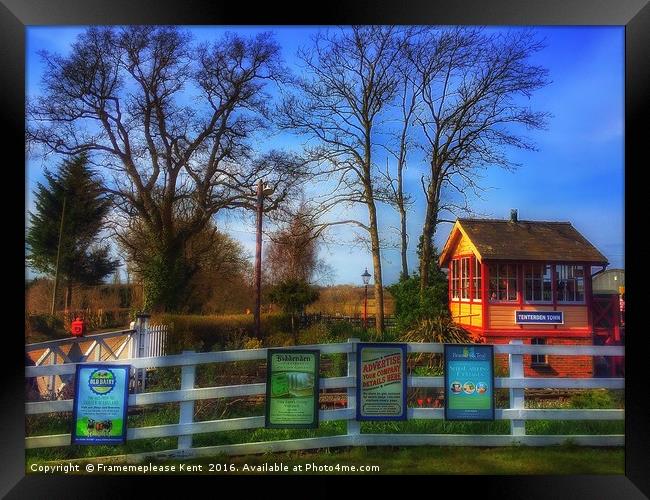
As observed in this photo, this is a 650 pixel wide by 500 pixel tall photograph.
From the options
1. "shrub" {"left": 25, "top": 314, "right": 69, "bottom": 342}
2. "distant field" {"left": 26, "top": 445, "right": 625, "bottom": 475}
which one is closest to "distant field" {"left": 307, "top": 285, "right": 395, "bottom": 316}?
"distant field" {"left": 26, "top": 445, "right": 625, "bottom": 475}

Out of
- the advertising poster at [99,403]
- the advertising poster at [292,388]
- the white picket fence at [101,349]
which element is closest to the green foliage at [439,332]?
the advertising poster at [292,388]

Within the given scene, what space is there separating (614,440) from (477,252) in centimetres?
210

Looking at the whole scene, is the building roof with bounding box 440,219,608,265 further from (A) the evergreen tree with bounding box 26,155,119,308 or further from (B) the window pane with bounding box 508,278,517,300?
(A) the evergreen tree with bounding box 26,155,119,308

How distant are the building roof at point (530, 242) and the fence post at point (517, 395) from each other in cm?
92

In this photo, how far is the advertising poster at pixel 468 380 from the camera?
424 centimetres

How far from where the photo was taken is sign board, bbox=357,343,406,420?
4238 mm

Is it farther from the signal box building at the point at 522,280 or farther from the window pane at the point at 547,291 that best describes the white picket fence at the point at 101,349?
the window pane at the point at 547,291

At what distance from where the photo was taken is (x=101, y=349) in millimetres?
4223

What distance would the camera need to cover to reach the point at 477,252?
166 inches

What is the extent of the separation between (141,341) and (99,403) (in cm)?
63

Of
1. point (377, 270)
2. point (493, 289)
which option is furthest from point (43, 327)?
point (493, 289)
